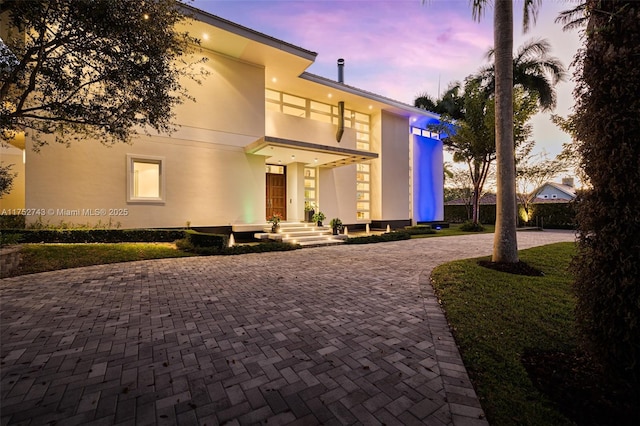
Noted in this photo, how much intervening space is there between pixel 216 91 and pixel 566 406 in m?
14.3

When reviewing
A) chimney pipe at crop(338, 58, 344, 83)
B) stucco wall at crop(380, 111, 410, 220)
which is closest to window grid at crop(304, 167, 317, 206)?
stucco wall at crop(380, 111, 410, 220)

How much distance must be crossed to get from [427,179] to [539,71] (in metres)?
9.48

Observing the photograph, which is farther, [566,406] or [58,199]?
[58,199]

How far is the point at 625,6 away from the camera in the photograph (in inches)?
79.9

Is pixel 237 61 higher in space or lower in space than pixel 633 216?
higher

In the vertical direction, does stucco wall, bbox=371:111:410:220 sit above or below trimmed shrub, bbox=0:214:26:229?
above

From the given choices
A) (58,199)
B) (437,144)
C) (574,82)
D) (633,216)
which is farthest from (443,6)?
(437,144)

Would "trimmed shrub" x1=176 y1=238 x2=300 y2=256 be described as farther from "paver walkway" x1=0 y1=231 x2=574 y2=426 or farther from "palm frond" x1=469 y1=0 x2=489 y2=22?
"palm frond" x1=469 y1=0 x2=489 y2=22

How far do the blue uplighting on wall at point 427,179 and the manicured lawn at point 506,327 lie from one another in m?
15.2

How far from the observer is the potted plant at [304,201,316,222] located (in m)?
15.2

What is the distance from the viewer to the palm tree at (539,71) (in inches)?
655

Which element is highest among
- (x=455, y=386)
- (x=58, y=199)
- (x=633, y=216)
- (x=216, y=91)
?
(x=216, y=91)

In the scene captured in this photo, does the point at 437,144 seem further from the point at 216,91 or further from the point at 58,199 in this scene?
the point at 58,199

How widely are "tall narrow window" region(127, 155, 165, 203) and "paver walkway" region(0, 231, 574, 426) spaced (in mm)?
6146
